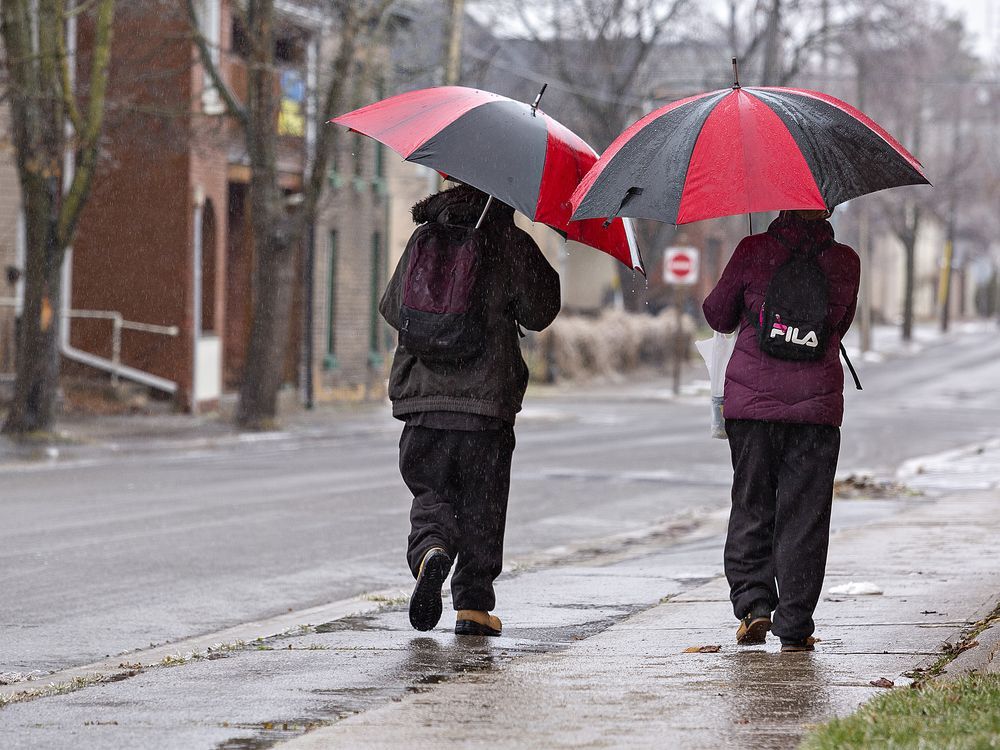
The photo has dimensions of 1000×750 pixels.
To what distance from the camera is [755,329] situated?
6.52m

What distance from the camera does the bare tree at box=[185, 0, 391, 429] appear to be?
21.7 meters

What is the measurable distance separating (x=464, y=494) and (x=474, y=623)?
54cm

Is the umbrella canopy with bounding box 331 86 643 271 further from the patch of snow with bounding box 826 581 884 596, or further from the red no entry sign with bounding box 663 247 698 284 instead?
the red no entry sign with bounding box 663 247 698 284

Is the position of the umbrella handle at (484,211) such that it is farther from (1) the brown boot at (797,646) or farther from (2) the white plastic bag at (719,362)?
(1) the brown boot at (797,646)

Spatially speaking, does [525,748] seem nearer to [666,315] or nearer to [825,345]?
[825,345]

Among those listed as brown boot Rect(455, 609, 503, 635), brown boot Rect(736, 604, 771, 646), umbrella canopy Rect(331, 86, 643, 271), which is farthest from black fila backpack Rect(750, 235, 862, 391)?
brown boot Rect(455, 609, 503, 635)

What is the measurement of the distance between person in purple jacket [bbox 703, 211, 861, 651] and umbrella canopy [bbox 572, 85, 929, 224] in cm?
27

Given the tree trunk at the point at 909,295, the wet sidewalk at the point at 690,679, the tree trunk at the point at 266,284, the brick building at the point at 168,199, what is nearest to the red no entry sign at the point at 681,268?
the brick building at the point at 168,199

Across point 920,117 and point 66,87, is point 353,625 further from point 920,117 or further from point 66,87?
point 920,117

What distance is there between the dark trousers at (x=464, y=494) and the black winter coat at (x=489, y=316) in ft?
0.42

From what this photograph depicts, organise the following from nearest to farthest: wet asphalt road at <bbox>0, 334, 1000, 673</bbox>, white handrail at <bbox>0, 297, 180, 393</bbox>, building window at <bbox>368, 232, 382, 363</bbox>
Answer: wet asphalt road at <bbox>0, 334, 1000, 673</bbox> < white handrail at <bbox>0, 297, 180, 393</bbox> < building window at <bbox>368, 232, 382, 363</bbox>

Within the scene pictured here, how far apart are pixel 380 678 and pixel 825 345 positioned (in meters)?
2.07

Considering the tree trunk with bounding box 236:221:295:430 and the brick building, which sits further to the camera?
the brick building

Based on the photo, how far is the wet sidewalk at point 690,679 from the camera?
488cm
